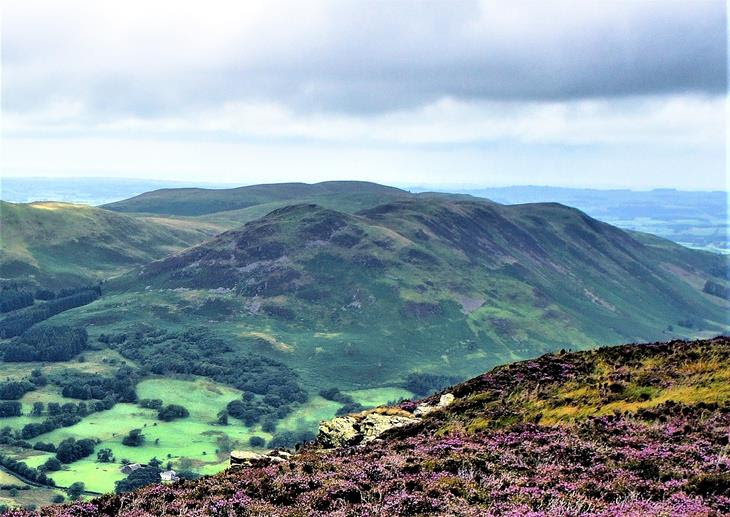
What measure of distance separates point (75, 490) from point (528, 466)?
18909 cm

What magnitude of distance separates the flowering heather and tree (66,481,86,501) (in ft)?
536

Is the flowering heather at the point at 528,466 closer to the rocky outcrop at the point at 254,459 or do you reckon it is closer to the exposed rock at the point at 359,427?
the exposed rock at the point at 359,427

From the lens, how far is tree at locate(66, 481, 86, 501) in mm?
173125

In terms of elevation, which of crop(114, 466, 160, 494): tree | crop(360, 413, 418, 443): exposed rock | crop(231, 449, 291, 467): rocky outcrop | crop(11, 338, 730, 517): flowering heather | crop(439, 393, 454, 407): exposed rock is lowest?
crop(114, 466, 160, 494): tree

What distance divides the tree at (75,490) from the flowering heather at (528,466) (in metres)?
163

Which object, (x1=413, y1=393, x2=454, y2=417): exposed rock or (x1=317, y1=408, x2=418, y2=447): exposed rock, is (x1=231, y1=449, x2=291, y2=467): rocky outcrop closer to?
(x1=317, y1=408, x2=418, y2=447): exposed rock

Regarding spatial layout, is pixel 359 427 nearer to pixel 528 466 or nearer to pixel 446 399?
pixel 446 399

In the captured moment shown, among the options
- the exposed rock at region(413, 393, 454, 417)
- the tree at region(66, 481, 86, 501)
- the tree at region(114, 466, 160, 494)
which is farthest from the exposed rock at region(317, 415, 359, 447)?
the tree at region(66, 481, 86, 501)

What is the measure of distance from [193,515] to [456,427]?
21.0 metres

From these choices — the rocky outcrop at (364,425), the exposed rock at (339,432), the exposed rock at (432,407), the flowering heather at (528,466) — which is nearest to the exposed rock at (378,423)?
the rocky outcrop at (364,425)

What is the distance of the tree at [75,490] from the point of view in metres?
173

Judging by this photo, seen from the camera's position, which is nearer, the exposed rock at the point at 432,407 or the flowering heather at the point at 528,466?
the flowering heather at the point at 528,466

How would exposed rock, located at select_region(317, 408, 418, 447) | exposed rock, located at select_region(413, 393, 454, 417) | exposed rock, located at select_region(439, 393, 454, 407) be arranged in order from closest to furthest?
exposed rock, located at select_region(317, 408, 418, 447) < exposed rock, located at select_region(413, 393, 454, 417) < exposed rock, located at select_region(439, 393, 454, 407)

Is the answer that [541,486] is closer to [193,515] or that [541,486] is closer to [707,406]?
[193,515]
